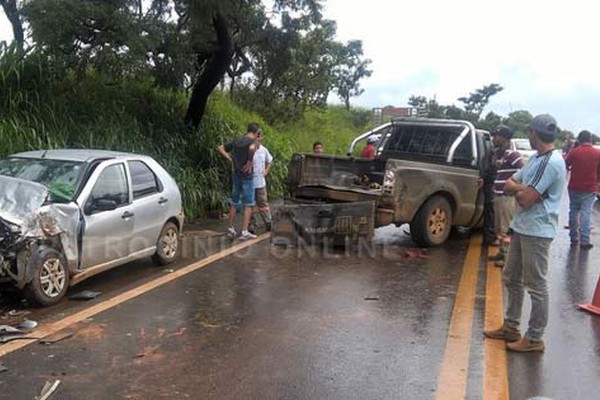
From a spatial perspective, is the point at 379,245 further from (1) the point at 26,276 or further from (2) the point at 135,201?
(1) the point at 26,276

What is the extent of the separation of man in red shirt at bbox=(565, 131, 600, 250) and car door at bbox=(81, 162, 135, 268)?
6.55 meters

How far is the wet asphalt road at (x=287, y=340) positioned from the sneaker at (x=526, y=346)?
0.09 meters

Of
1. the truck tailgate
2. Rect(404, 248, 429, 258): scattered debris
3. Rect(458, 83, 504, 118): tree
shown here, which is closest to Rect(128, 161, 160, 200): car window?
the truck tailgate

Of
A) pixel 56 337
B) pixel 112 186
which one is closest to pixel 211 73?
pixel 112 186

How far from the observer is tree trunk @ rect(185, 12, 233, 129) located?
12820 mm

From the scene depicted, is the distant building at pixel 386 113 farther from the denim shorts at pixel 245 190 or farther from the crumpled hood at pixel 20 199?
the crumpled hood at pixel 20 199

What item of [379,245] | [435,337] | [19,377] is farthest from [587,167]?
[19,377]

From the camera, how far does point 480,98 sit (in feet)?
192

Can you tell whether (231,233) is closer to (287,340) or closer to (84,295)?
(84,295)

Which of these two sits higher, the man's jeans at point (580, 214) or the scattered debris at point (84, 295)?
the man's jeans at point (580, 214)

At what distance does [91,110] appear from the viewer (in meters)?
11.8

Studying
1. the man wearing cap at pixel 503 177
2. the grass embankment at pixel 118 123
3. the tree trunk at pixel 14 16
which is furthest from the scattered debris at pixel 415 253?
the tree trunk at pixel 14 16

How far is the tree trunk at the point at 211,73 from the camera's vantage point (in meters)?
12.8

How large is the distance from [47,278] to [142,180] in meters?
1.95
